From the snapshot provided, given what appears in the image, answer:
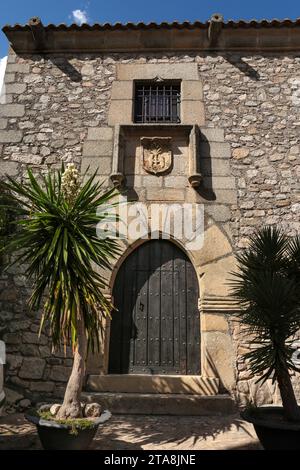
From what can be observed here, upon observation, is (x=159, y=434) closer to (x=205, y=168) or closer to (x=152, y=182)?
(x=152, y=182)

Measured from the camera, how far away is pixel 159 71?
16.6ft

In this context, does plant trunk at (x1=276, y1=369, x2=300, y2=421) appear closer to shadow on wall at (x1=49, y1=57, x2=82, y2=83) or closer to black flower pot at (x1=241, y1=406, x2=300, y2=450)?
black flower pot at (x1=241, y1=406, x2=300, y2=450)

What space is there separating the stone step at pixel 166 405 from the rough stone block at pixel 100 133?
3186 mm

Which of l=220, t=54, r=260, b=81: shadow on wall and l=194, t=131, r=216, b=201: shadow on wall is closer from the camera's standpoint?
l=194, t=131, r=216, b=201: shadow on wall

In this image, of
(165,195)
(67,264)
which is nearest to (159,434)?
(67,264)

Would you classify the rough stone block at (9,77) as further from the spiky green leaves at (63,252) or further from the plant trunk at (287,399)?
the plant trunk at (287,399)

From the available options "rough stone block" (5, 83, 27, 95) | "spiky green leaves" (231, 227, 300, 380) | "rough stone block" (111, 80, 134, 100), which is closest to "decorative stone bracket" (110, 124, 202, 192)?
"rough stone block" (111, 80, 134, 100)

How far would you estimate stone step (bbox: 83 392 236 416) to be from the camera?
3637mm

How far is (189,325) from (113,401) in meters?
1.19

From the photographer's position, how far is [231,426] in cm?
327

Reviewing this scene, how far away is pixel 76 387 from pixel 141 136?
326cm

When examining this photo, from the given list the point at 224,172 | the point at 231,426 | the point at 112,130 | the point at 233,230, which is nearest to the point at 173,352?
the point at 231,426

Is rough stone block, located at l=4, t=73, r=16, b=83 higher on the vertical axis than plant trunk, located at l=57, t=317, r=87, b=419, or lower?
higher

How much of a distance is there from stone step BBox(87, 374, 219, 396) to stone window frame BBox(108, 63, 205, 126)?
10.4 ft
